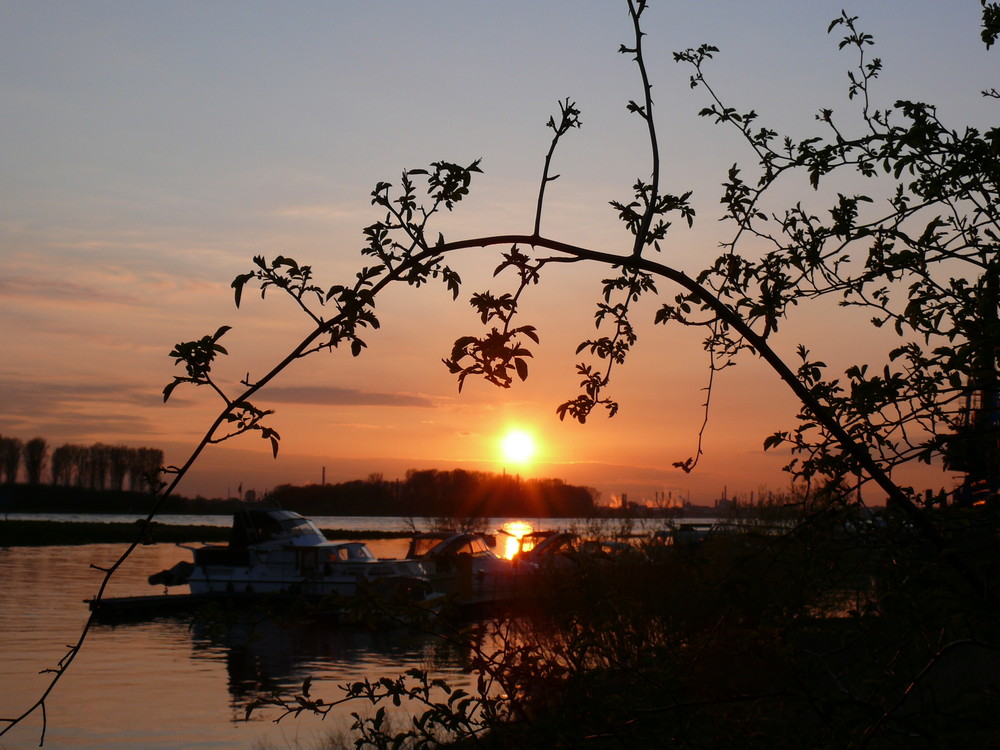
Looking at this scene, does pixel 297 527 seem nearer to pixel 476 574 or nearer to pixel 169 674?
pixel 476 574

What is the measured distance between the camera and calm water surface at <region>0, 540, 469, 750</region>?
61.6 feet

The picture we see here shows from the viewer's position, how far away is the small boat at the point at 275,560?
36594mm

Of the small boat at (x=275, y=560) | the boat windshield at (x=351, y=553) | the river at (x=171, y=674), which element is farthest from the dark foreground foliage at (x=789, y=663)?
the boat windshield at (x=351, y=553)

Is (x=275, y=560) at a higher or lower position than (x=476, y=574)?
higher

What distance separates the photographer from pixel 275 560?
38688 millimetres

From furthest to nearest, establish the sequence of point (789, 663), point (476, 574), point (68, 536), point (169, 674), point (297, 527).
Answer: point (68, 536) → point (297, 527) → point (476, 574) → point (169, 674) → point (789, 663)

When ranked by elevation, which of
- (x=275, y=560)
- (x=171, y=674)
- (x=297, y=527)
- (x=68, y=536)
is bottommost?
(x=171, y=674)

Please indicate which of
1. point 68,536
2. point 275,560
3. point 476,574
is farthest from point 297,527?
point 68,536

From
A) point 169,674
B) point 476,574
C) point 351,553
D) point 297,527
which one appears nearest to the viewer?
point 169,674

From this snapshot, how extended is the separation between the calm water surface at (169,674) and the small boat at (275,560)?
1955 millimetres

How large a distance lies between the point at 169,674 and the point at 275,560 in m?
12.6

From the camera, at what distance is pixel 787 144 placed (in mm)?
5309

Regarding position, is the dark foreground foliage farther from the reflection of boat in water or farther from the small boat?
the small boat

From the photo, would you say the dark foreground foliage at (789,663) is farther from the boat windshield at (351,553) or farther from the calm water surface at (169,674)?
the boat windshield at (351,553)
